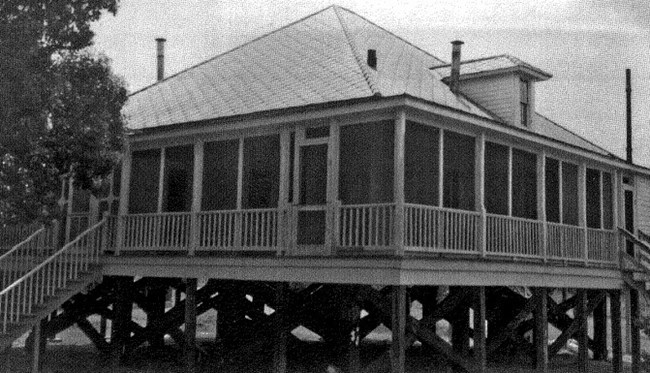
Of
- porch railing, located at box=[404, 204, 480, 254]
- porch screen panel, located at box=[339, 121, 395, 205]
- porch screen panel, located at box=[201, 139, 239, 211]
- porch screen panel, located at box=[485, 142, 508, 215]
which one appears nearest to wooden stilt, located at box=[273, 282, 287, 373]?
porch screen panel, located at box=[201, 139, 239, 211]

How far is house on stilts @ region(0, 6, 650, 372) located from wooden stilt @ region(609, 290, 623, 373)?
0.11 meters

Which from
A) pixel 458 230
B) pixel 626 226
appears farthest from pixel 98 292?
pixel 626 226

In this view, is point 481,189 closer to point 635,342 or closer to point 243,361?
point 243,361

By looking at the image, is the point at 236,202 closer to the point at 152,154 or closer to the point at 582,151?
the point at 152,154

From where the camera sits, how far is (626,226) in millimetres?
25297

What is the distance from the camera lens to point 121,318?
70.2 feet

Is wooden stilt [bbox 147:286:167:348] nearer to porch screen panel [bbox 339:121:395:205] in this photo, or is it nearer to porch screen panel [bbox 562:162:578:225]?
porch screen panel [bbox 339:121:395:205]

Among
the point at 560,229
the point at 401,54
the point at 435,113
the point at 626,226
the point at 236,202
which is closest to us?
the point at 435,113

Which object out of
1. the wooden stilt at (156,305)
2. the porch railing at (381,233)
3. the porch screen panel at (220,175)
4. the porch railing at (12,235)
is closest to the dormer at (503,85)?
the porch railing at (381,233)

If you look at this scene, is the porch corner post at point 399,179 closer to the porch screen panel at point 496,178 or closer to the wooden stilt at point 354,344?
the wooden stilt at point 354,344

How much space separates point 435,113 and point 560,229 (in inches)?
235

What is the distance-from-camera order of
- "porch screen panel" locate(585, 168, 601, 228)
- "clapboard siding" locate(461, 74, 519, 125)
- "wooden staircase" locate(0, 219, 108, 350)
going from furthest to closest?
"porch screen panel" locate(585, 168, 601, 228) < "clapboard siding" locate(461, 74, 519, 125) < "wooden staircase" locate(0, 219, 108, 350)

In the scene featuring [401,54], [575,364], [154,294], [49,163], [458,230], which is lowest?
[575,364]

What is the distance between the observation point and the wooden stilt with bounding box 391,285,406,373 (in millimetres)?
15254
